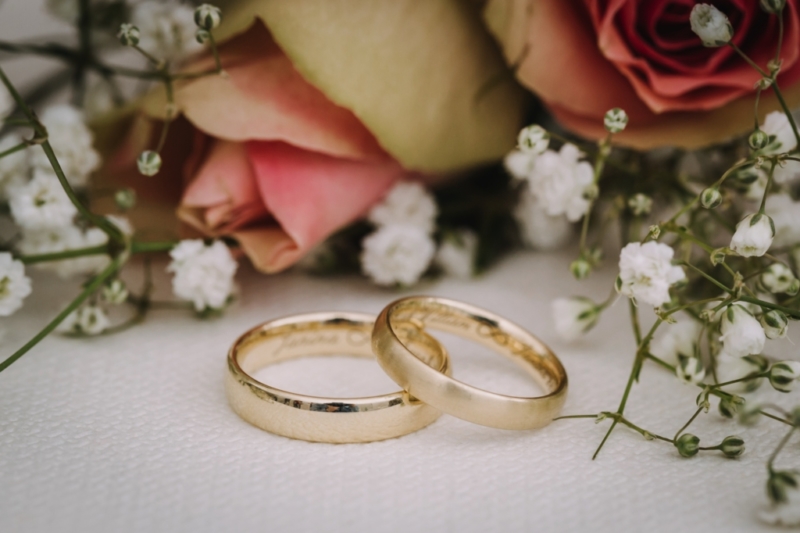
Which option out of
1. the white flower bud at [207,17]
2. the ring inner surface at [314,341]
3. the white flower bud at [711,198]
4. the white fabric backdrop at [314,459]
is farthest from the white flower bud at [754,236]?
the white flower bud at [207,17]

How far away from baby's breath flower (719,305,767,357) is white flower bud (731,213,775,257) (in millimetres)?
33

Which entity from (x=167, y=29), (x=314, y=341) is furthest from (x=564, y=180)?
(x=167, y=29)

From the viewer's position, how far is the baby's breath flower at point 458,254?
2.28 ft

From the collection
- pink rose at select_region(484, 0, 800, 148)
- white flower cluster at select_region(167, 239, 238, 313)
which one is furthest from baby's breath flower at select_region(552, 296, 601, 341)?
white flower cluster at select_region(167, 239, 238, 313)

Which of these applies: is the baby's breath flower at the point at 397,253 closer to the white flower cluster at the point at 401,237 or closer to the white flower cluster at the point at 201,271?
the white flower cluster at the point at 401,237

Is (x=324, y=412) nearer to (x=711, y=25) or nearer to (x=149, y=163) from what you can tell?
(x=149, y=163)

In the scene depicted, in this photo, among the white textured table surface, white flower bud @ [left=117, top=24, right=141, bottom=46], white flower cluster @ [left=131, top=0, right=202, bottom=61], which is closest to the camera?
the white textured table surface

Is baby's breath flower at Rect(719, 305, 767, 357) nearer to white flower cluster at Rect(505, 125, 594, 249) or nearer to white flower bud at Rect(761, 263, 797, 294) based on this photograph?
white flower bud at Rect(761, 263, 797, 294)

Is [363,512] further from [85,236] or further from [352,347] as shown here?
[85,236]

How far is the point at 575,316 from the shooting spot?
1.82ft

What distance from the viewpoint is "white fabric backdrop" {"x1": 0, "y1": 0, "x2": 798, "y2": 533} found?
39 cm

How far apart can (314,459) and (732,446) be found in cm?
24

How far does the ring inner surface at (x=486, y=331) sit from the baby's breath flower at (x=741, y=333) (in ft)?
0.48

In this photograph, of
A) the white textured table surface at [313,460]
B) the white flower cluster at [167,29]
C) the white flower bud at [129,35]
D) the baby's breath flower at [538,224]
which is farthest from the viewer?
the baby's breath flower at [538,224]
